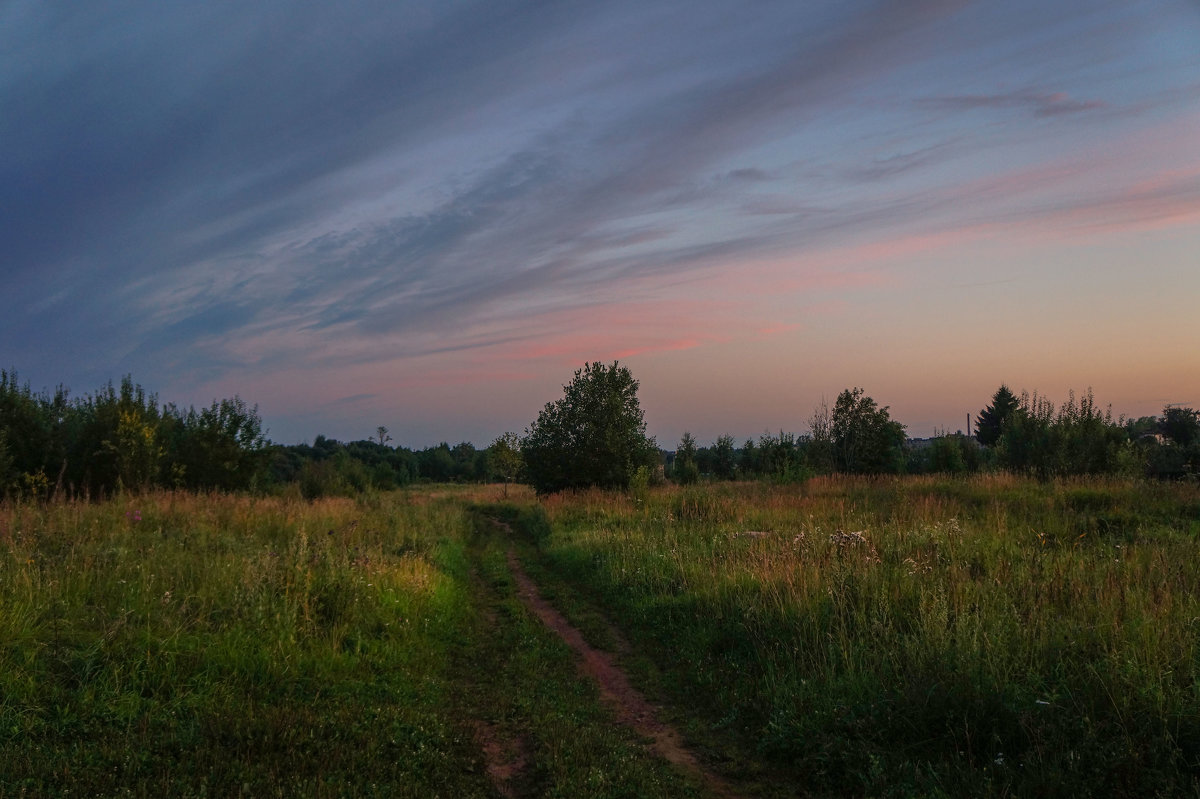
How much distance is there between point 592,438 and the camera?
3697cm

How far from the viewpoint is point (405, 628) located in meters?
8.44

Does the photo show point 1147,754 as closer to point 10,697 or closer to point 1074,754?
point 1074,754

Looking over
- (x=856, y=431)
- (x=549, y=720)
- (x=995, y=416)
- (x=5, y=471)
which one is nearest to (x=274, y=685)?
(x=549, y=720)

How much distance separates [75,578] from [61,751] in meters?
3.81

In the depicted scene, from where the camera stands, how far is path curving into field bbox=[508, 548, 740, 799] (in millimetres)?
5125

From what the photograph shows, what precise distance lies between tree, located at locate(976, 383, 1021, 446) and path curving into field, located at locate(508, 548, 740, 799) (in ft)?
202

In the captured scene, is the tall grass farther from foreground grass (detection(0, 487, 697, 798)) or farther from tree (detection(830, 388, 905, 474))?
tree (detection(830, 388, 905, 474))

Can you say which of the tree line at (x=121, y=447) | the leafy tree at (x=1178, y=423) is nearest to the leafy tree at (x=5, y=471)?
the tree line at (x=121, y=447)

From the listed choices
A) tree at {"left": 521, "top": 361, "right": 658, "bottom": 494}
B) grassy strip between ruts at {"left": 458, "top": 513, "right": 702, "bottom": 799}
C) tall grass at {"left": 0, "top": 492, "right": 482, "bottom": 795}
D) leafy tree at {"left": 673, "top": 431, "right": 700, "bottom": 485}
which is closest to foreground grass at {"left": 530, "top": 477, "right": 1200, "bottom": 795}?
grassy strip between ruts at {"left": 458, "top": 513, "right": 702, "bottom": 799}

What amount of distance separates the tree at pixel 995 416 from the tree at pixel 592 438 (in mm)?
40169

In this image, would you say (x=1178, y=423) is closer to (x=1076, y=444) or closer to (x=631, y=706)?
(x=1076, y=444)

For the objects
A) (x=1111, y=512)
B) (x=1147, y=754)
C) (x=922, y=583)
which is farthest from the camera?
(x=1111, y=512)

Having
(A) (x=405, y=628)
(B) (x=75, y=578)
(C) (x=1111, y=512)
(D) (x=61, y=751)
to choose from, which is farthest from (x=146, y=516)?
(C) (x=1111, y=512)

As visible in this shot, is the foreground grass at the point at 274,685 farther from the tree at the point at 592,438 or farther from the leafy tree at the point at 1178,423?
the leafy tree at the point at 1178,423
